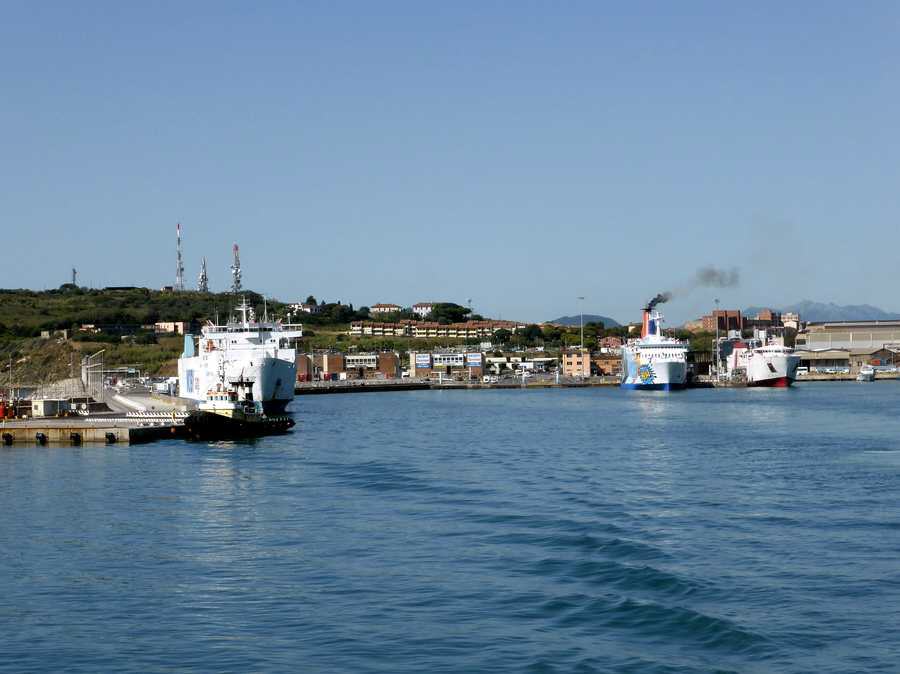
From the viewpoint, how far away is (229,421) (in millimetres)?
51562

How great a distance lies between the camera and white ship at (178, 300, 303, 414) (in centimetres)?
6519

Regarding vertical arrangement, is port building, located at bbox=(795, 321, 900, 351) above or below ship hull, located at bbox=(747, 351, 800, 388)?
above

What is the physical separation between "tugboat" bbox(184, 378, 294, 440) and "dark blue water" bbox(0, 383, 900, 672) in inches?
291

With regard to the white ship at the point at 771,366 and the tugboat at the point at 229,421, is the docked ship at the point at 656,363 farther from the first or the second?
the tugboat at the point at 229,421

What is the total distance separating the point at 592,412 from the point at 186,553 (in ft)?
194

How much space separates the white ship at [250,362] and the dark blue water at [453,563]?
2145 cm

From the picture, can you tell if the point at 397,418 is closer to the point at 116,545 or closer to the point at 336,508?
the point at 336,508

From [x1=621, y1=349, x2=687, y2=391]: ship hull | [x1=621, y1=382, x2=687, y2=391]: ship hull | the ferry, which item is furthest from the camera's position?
the ferry

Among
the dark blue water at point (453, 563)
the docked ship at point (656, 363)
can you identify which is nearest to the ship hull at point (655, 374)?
the docked ship at point (656, 363)

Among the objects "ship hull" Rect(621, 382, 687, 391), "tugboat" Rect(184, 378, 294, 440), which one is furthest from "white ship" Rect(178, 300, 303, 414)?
"ship hull" Rect(621, 382, 687, 391)

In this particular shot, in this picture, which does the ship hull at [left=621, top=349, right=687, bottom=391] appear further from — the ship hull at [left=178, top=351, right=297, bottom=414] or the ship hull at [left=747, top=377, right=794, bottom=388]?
the ship hull at [left=178, top=351, right=297, bottom=414]

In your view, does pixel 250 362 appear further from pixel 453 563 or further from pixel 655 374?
pixel 655 374

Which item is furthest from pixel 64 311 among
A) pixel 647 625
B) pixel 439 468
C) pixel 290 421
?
pixel 647 625

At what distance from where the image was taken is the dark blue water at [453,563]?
16.7 meters
